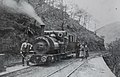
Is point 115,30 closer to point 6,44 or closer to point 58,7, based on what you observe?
point 58,7

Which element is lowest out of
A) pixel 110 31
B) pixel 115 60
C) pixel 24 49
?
pixel 115 60

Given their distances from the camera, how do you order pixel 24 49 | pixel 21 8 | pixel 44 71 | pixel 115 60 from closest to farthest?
pixel 44 71 → pixel 24 49 → pixel 21 8 → pixel 115 60

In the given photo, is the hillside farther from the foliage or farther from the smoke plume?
the smoke plume

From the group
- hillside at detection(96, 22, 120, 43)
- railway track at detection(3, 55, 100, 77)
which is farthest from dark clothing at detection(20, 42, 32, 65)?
hillside at detection(96, 22, 120, 43)

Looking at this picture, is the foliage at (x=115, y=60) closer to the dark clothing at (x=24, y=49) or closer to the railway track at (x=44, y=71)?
the railway track at (x=44, y=71)

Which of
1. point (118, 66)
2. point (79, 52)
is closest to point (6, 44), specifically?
point (79, 52)

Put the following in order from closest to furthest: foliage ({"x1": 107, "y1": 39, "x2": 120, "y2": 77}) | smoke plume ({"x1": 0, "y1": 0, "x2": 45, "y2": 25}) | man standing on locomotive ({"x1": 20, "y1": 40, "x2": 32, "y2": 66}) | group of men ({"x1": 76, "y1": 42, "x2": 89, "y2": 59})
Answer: man standing on locomotive ({"x1": 20, "y1": 40, "x2": 32, "y2": 66}), smoke plume ({"x1": 0, "y1": 0, "x2": 45, "y2": 25}), group of men ({"x1": 76, "y1": 42, "x2": 89, "y2": 59}), foliage ({"x1": 107, "y1": 39, "x2": 120, "y2": 77})

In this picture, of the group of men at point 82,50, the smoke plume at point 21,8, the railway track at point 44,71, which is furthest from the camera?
the group of men at point 82,50

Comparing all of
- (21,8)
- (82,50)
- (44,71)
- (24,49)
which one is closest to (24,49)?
(24,49)

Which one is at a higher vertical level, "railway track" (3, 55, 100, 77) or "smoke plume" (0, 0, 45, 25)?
"smoke plume" (0, 0, 45, 25)

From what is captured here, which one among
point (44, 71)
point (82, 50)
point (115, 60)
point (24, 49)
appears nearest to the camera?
point (44, 71)

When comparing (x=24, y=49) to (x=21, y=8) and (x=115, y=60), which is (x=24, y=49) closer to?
(x=21, y=8)

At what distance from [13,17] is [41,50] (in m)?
5.72

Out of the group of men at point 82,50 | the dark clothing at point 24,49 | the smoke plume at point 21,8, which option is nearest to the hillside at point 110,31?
the group of men at point 82,50
